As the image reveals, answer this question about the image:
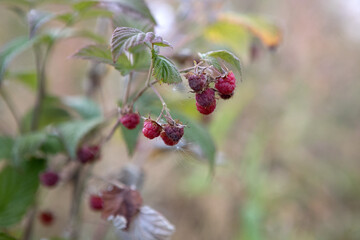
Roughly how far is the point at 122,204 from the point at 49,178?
21 cm

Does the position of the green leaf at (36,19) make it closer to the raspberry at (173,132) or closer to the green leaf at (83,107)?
the green leaf at (83,107)

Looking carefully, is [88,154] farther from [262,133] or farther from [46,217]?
[262,133]

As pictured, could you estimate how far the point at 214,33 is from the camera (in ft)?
3.74

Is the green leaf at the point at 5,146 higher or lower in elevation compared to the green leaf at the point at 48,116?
lower

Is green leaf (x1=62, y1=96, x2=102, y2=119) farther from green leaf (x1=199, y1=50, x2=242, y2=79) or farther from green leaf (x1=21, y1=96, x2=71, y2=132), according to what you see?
green leaf (x1=199, y1=50, x2=242, y2=79)

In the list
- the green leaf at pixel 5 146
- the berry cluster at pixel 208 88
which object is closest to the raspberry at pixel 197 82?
the berry cluster at pixel 208 88

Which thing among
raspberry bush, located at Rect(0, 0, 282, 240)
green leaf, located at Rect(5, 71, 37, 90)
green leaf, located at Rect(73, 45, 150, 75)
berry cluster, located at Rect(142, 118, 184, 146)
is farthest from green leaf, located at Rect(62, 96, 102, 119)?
berry cluster, located at Rect(142, 118, 184, 146)

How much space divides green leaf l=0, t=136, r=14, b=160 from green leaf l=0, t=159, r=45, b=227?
0.04 metres

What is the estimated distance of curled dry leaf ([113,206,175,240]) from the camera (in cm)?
67

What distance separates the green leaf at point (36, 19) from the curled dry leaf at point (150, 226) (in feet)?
1.28

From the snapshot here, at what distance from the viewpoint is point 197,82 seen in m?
0.49

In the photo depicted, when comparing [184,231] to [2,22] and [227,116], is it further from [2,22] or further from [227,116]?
[2,22]

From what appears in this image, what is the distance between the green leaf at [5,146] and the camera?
79 centimetres

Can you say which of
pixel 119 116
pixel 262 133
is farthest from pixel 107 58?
pixel 262 133
